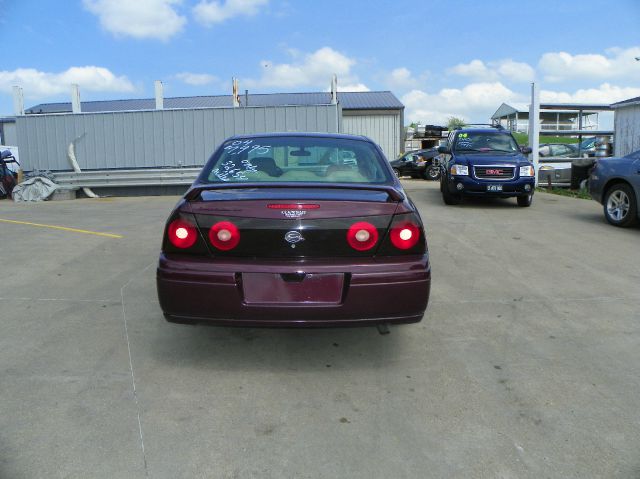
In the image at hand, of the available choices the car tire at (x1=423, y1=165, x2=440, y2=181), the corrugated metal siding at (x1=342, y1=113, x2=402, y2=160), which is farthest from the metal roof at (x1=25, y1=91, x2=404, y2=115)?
the car tire at (x1=423, y1=165, x2=440, y2=181)

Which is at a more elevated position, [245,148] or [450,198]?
[245,148]

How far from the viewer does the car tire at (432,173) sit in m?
21.7

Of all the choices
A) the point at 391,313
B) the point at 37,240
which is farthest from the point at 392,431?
the point at 37,240

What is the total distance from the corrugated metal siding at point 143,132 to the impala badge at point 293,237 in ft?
44.5

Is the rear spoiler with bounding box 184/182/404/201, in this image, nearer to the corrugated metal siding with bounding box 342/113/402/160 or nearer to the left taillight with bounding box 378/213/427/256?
the left taillight with bounding box 378/213/427/256

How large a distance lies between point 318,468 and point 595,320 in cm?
292

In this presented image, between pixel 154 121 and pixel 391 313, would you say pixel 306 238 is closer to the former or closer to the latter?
pixel 391 313

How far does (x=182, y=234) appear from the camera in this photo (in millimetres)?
3240

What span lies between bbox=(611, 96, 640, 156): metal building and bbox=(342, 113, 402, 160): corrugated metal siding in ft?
52.3

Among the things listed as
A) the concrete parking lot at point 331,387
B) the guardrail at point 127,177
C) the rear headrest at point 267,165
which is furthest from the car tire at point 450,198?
the rear headrest at point 267,165

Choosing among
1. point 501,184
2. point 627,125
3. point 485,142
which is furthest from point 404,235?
point 627,125

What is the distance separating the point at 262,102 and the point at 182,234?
35391 mm

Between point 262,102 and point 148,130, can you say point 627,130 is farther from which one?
point 262,102

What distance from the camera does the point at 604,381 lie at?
3.31m
